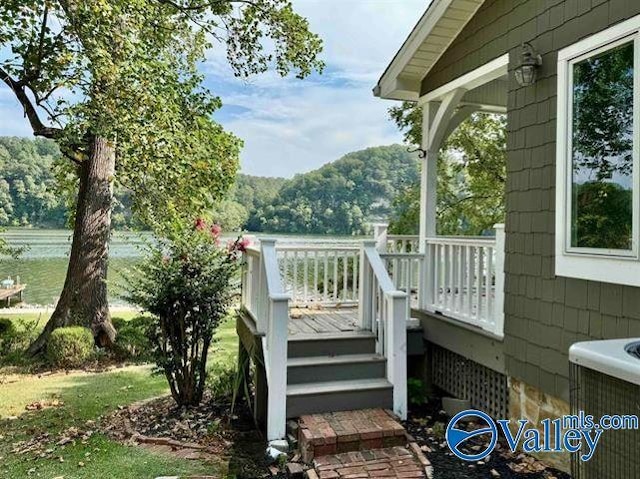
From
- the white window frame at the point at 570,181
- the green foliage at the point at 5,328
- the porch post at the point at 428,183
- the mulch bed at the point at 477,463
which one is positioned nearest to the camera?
the white window frame at the point at 570,181

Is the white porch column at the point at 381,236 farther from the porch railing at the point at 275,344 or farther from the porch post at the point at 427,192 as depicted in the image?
the porch railing at the point at 275,344

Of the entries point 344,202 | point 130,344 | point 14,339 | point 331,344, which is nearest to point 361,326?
point 331,344

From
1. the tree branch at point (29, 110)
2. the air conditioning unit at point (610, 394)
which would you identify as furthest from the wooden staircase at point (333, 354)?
the tree branch at point (29, 110)

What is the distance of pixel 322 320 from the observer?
5723 millimetres

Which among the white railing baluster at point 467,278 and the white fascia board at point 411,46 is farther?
the white fascia board at point 411,46

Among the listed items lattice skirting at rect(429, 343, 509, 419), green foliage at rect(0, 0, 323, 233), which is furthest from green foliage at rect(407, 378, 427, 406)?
green foliage at rect(0, 0, 323, 233)

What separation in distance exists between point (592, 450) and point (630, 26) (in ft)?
A: 8.97

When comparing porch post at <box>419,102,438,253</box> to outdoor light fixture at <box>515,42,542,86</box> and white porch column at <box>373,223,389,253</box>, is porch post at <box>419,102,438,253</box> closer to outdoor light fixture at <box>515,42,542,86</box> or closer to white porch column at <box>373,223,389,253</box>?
white porch column at <box>373,223,389,253</box>

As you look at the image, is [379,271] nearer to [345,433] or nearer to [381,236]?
[381,236]

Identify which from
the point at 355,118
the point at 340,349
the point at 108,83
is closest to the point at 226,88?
the point at 355,118

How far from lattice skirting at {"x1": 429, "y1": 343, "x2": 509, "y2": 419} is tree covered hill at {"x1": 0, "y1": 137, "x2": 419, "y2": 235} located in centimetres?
706

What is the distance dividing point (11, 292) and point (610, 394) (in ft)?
66.6

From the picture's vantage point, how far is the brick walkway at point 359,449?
11.1 ft

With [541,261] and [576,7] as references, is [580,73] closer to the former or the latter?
[576,7]
